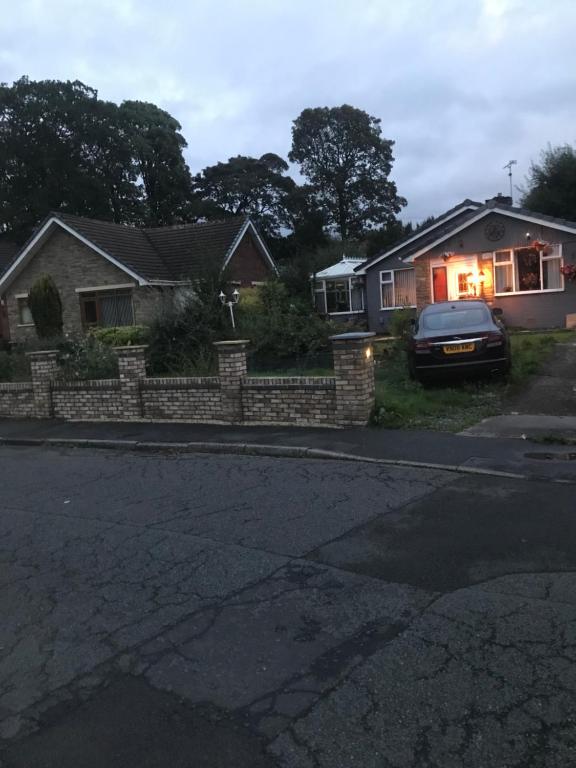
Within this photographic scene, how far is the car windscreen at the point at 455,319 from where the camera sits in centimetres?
1221

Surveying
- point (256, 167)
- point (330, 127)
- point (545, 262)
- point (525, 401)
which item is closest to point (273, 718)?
point (525, 401)

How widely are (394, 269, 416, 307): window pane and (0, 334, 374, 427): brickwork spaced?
614 inches

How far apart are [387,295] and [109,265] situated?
10.9 meters

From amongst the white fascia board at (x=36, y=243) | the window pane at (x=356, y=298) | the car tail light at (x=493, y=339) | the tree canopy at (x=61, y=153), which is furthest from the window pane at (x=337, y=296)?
the tree canopy at (x=61, y=153)

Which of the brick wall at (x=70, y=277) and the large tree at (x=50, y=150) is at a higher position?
the large tree at (x=50, y=150)

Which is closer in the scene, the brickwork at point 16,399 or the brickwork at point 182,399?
the brickwork at point 182,399

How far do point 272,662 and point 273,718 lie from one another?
0.51 m

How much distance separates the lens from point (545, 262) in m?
21.2

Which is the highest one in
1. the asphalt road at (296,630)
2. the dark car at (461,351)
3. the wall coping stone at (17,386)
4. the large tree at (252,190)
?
the large tree at (252,190)

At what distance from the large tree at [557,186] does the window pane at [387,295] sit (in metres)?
11.4

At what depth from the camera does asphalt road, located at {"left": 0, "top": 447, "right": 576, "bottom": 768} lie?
9.66 ft

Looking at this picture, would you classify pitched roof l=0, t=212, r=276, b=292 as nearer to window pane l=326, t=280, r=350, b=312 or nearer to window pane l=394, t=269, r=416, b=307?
window pane l=326, t=280, r=350, b=312

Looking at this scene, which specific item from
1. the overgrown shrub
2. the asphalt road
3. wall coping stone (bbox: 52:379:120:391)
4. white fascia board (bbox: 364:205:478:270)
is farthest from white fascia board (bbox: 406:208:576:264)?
the asphalt road

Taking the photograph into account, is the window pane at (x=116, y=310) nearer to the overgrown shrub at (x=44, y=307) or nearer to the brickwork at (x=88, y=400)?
the overgrown shrub at (x=44, y=307)
